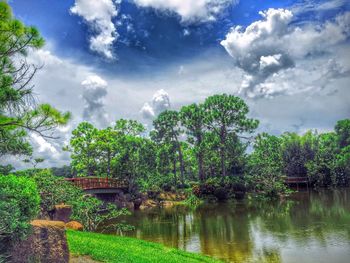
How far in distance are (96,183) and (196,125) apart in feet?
74.7

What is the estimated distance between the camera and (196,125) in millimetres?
55281

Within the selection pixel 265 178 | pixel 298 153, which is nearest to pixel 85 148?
pixel 265 178

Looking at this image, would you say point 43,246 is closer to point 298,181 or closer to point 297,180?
point 298,181

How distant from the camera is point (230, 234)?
74.5 ft

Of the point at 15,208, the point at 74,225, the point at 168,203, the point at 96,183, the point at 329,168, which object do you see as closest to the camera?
the point at 15,208

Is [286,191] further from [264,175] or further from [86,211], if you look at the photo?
[86,211]

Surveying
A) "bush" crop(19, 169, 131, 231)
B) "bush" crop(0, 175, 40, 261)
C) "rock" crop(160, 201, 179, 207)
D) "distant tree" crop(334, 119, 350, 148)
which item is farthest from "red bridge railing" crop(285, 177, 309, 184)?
"bush" crop(0, 175, 40, 261)

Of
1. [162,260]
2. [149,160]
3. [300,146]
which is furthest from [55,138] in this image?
[300,146]

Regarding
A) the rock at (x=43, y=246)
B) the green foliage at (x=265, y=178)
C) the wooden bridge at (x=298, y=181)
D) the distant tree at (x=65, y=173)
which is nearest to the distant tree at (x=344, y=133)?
the wooden bridge at (x=298, y=181)

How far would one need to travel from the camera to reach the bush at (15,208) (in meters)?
8.19

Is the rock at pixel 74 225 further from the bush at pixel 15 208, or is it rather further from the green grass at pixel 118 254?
the bush at pixel 15 208

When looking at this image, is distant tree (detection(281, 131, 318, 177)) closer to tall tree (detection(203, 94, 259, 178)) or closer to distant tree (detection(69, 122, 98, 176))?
tall tree (detection(203, 94, 259, 178))

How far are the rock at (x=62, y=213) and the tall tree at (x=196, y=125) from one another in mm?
33602

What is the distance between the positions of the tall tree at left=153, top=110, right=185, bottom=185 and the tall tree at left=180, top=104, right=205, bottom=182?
6.49ft
